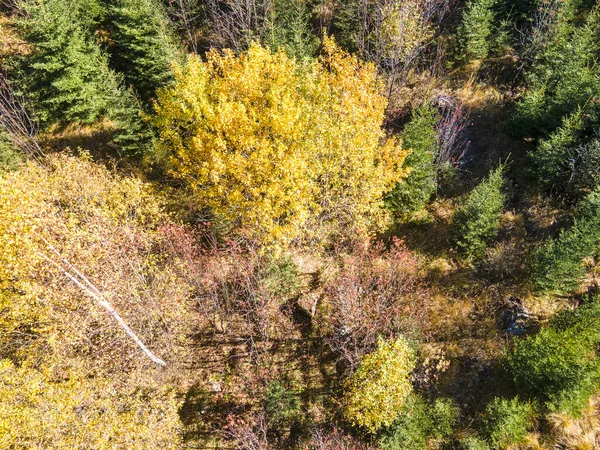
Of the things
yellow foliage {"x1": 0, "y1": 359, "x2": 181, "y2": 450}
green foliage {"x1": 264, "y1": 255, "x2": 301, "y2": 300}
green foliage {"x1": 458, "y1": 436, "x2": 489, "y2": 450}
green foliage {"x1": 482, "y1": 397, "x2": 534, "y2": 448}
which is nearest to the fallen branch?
yellow foliage {"x1": 0, "y1": 359, "x2": 181, "y2": 450}

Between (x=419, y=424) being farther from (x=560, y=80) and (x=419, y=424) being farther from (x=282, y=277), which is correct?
(x=560, y=80)

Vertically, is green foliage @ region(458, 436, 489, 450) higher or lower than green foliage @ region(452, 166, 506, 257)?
lower

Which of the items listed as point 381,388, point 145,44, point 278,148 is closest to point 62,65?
point 145,44

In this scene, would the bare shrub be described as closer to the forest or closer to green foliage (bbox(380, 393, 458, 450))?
the forest

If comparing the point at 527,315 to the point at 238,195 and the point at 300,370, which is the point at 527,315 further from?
the point at 238,195

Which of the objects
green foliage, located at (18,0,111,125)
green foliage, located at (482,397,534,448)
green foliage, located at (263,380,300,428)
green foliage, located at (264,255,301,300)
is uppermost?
green foliage, located at (18,0,111,125)
